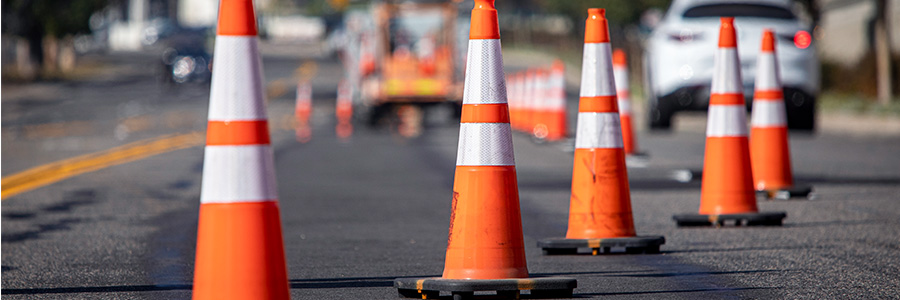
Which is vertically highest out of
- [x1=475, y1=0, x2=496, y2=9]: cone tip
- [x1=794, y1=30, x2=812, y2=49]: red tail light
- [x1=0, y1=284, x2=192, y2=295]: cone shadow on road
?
[x1=475, y1=0, x2=496, y2=9]: cone tip

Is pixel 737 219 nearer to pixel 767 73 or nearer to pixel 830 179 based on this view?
pixel 767 73

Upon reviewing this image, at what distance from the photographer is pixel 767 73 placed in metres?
9.23

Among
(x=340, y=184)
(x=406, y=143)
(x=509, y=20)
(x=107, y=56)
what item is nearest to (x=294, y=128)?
(x=406, y=143)

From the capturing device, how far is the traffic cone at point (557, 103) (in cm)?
1773

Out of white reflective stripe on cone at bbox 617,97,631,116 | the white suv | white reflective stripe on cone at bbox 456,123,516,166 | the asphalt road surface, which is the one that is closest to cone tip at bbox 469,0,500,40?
white reflective stripe on cone at bbox 456,123,516,166

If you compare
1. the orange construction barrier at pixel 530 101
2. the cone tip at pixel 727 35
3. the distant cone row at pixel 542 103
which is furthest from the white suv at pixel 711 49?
the cone tip at pixel 727 35

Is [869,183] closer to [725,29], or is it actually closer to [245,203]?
[725,29]

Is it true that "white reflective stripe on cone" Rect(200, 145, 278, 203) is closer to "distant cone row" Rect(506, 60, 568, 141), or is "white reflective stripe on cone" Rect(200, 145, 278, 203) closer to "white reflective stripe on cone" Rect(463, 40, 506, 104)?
"white reflective stripe on cone" Rect(463, 40, 506, 104)

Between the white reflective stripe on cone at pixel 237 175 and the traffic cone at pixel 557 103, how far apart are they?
44.5 ft

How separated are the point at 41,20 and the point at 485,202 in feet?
138

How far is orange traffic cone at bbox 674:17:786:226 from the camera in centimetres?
775

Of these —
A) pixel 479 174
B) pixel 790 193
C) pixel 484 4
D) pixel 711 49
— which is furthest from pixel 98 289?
pixel 711 49

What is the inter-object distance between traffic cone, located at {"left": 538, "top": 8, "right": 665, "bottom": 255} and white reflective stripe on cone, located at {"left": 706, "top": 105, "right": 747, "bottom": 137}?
1.43 metres

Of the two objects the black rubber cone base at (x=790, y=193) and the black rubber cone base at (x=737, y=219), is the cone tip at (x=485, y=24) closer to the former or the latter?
the black rubber cone base at (x=737, y=219)
